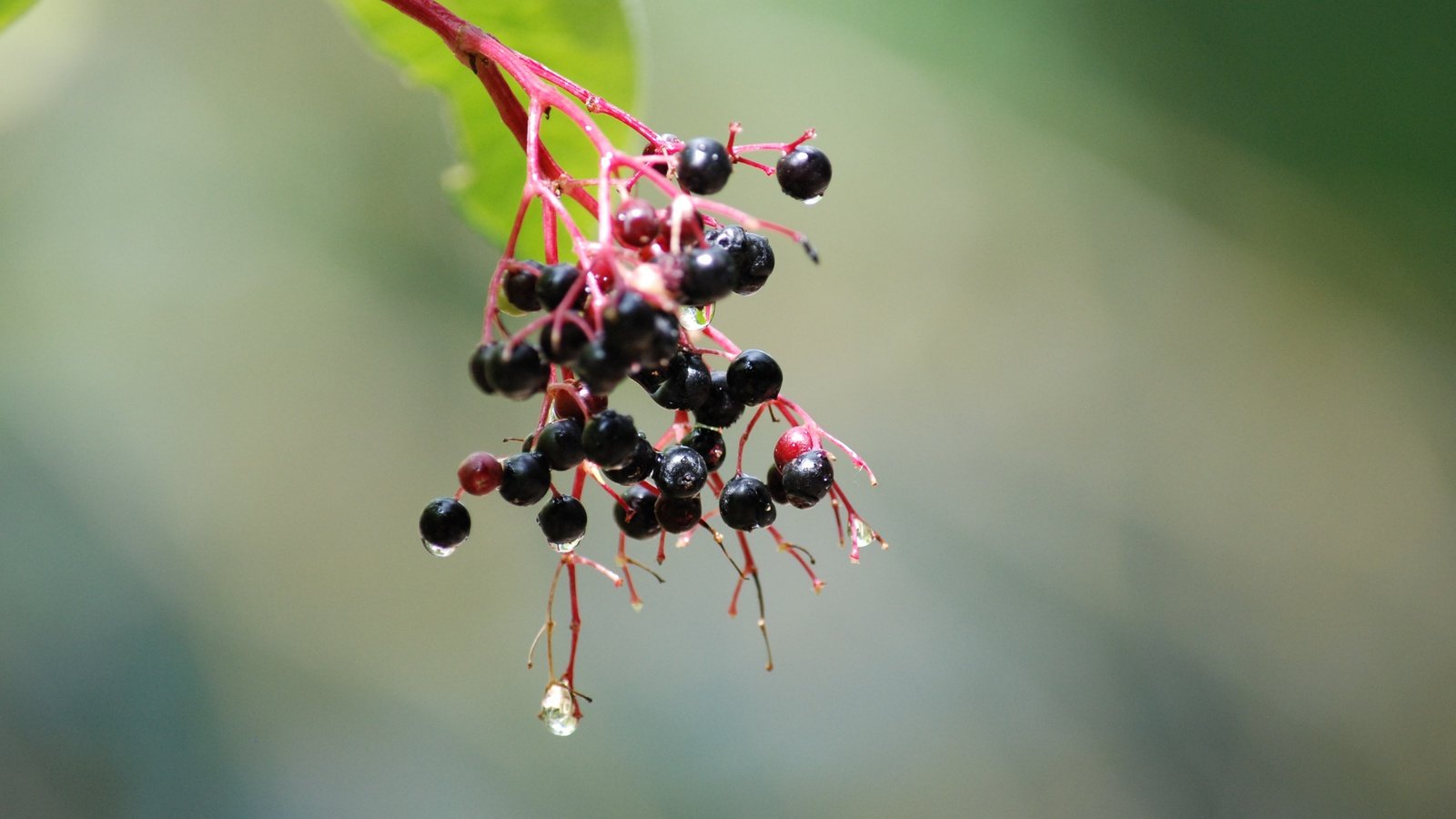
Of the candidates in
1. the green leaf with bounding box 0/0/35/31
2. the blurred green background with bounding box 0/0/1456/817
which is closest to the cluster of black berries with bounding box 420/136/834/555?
the green leaf with bounding box 0/0/35/31

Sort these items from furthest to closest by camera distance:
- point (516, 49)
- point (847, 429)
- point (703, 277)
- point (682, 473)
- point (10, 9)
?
point (847, 429) < point (516, 49) < point (10, 9) < point (682, 473) < point (703, 277)

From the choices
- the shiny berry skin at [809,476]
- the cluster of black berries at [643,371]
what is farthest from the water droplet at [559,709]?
the shiny berry skin at [809,476]

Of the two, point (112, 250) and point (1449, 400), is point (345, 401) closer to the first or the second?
point (112, 250)

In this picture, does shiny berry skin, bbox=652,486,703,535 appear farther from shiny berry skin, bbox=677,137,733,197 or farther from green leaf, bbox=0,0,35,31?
green leaf, bbox=0,0,35,31

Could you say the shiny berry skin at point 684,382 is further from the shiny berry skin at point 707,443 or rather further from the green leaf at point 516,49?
the green leaf at point 516,49

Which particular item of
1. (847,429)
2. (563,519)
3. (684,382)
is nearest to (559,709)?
(563,519)

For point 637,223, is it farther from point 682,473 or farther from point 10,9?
point 10,9

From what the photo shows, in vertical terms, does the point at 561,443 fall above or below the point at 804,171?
below
